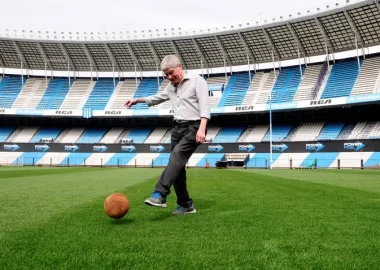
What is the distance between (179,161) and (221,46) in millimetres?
45489

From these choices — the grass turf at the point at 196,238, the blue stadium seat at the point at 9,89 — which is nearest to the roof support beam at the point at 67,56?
the blue stadium seat at the point at 9,89

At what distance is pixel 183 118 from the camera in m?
5.82

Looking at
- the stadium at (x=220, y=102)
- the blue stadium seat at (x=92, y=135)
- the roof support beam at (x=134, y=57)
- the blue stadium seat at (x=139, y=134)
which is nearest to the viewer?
the stadium at (x=220, y=102)

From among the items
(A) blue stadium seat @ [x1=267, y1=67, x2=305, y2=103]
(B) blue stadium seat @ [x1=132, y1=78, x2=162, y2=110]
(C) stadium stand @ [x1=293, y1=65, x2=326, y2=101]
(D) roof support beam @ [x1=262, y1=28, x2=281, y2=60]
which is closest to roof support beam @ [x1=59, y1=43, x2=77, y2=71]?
(B) blue stadium seat @ [x1=132, y1=78, x2=162, y2=110]

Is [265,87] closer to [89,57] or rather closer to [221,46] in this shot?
[221,46]

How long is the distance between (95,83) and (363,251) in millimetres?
57026

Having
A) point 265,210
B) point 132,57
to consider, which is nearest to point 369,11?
point 132,57

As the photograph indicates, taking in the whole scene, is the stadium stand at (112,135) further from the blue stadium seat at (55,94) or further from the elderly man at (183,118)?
the elderly man at (183,118)

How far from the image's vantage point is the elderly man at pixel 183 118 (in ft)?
18.4

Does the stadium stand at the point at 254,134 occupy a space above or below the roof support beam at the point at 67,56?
below

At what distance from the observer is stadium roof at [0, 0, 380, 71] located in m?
42.3

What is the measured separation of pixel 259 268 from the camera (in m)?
3.04

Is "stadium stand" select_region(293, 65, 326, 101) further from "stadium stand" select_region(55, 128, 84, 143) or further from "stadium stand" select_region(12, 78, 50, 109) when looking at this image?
"stadium stand" select_region(12, 78, 50, 109)

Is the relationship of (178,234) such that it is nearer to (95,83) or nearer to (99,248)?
(99,248)
